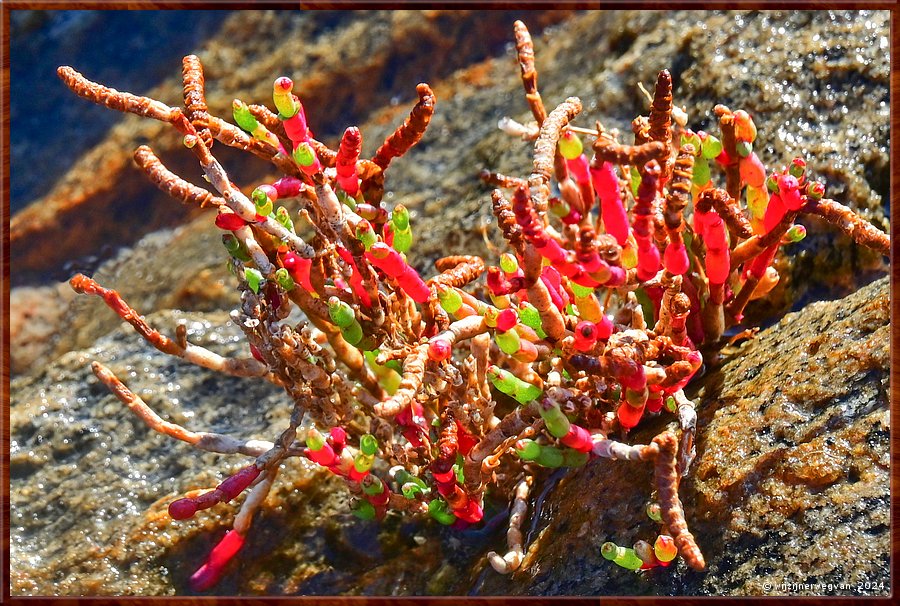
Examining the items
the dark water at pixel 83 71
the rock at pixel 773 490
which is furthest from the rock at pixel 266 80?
the rock at pixel 773 490

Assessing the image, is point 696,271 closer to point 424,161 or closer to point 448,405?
point 448,405

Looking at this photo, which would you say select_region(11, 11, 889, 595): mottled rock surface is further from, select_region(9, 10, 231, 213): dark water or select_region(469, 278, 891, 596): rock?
select_region(9, 10, 231, 213): dark water

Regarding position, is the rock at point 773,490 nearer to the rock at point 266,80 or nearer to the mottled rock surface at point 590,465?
the mottled rock surface at point 590,465

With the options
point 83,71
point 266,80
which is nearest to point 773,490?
point 266,80

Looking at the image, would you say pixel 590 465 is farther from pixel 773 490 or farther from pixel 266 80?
pixel 266 80

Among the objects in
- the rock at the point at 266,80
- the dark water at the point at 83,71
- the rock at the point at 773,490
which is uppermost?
the dark water at the point at 83,71

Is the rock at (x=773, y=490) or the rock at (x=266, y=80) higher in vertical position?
the rock at (x=266, y=80)

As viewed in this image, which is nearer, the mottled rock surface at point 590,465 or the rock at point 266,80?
the mottled rock surface at point 590,465

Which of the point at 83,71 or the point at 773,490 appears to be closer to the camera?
the point at 773,490
